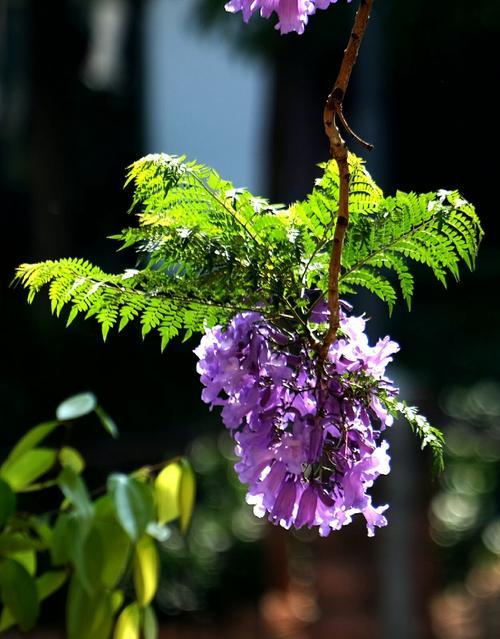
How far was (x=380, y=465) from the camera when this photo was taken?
24.8 inches

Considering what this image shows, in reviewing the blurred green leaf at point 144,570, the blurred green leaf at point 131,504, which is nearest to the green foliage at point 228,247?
the blurred green leaf at point 131,504

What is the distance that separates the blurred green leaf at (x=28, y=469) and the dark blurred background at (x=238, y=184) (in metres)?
1.58

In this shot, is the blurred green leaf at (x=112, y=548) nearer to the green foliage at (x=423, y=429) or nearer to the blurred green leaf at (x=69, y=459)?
the blurred green leaf at (x=69, y=459)

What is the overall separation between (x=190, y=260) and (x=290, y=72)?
2.39 meters

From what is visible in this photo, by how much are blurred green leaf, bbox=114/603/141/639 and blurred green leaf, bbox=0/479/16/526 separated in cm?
15

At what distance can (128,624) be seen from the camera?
99 centimetres

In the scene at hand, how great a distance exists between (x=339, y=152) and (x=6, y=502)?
499mm

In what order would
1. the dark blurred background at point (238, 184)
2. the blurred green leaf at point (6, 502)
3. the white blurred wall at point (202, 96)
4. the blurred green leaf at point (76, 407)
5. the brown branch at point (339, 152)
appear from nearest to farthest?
1. the brown branch at point (339, 152)
2. the blurred green leaf at point (6, 502)
3. the blurred green leaf at point (76, 407)
4. the dark blurred background at point (238, 184)
5. the white blurred wall at point (202, 96)

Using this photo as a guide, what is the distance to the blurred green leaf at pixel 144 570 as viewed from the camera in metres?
1.01

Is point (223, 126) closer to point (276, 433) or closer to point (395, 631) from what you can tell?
point (395, 631)

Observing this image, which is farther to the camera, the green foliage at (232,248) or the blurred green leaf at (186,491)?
the blurred green leaf at (186,491)

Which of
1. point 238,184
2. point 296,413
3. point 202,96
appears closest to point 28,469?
point 296,413

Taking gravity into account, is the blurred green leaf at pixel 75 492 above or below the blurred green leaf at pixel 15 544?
above

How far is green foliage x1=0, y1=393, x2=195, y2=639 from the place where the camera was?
94 cm
